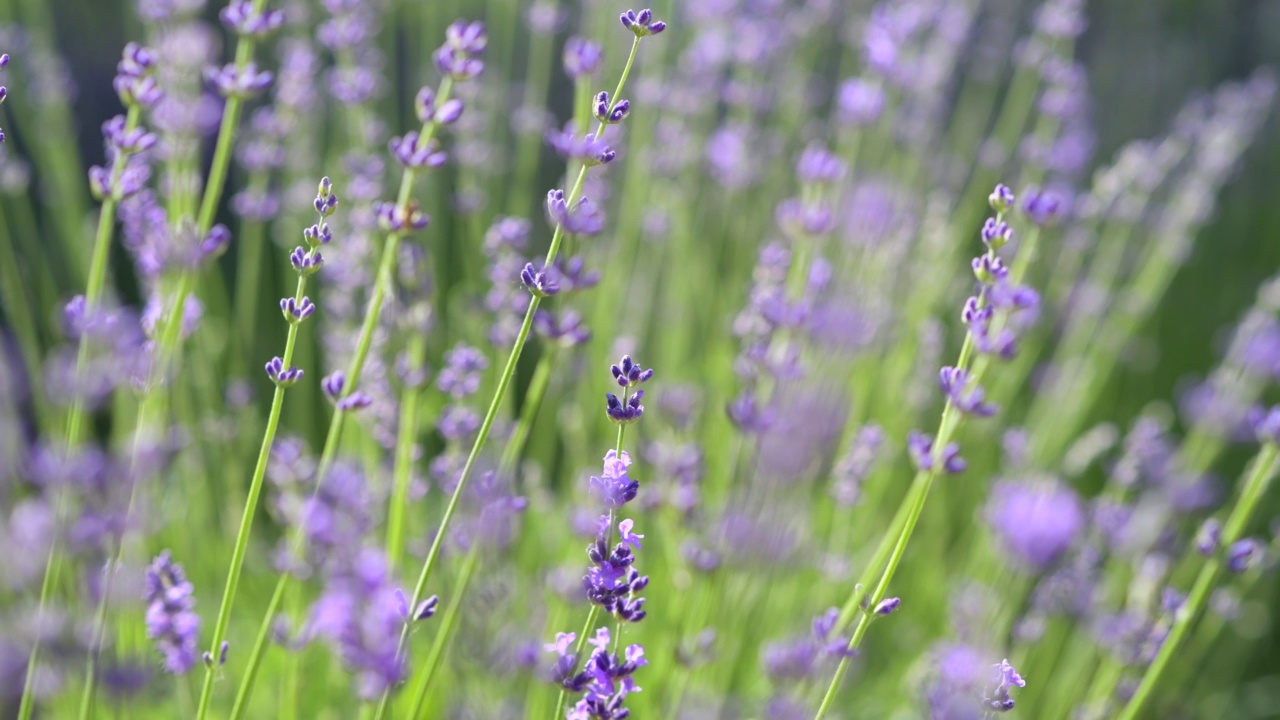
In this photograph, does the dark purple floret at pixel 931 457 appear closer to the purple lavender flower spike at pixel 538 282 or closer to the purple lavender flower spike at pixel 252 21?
the purple lavender flower spike at pixel 538 282

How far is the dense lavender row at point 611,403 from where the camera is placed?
4.42 ft

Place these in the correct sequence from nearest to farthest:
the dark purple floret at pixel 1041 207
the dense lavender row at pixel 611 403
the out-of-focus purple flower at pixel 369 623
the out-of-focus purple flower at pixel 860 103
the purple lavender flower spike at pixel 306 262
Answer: the out-of-focus purple flower at pixel 369 623 < the purple lavender flower spike at pixel 306 262 < the dense lavender row at pixel 611 403 < the dark purple floret at pixel 1041 207 < the out-of-focus purple flower at pixel 860 103

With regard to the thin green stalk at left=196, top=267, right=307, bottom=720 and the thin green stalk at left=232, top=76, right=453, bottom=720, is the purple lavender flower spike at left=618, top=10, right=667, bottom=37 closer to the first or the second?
the thin green stalk at left=232, top=76, right=453, bottom=720

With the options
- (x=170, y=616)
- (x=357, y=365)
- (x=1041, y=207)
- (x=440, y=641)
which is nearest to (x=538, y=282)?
(x=357, y=365)

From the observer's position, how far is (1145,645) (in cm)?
176

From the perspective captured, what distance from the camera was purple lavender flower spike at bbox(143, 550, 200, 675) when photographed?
135cm

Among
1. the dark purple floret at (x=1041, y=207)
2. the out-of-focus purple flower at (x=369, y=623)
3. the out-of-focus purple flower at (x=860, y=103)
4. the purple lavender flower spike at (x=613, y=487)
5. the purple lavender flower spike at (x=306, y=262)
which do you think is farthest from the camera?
the out-of-focus purple flower at (x=860, y=103)

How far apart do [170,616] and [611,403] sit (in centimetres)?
60

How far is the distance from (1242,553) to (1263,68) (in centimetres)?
469

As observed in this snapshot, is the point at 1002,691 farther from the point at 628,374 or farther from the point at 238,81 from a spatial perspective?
the point at 238,81

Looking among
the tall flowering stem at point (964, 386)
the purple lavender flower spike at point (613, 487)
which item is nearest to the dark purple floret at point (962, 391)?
the tall flowering stem at point (964, 386)

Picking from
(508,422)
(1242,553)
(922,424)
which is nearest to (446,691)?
(508,422)

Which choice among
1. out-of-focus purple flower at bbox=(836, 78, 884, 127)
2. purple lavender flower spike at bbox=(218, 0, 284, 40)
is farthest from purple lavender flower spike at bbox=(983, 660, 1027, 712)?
out-of-focus purple flower at bbox=(836, 78, 884, 127)

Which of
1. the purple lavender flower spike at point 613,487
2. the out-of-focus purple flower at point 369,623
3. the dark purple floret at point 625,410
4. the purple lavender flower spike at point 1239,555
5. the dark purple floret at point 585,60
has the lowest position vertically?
the out-of-focus purple flower at point 369,623
